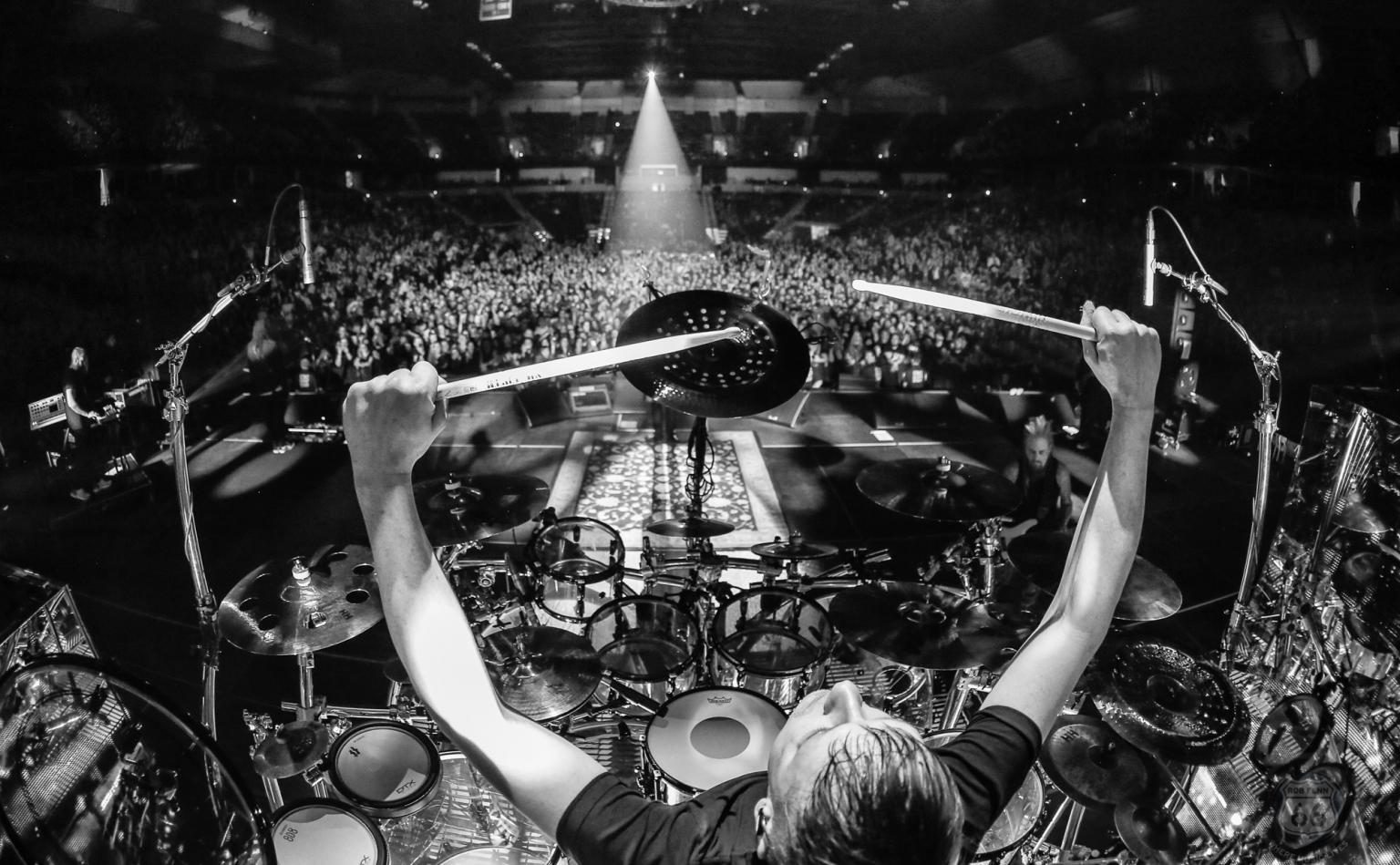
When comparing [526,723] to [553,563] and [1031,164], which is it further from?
[1031,164]

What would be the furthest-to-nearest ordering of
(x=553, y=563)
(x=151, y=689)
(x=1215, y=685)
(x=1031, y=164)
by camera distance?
1. (x=1031, y=164)
2. (x=553, y=563)
3. (x=1215, y=685)
4. (x=151, y=689)

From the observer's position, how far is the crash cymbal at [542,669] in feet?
8.86

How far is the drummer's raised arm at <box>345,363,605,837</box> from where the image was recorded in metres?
1.03

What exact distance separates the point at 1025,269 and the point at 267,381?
4.06 meters

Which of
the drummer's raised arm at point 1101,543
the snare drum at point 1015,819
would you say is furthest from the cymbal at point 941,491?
the drummer's raised arm at point 1101,543

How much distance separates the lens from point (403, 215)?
4160mm

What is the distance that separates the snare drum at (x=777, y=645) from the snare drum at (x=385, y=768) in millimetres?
1149

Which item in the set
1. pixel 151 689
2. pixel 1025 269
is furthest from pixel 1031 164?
pixel 151 689

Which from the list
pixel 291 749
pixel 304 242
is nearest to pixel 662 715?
pixel 291 749

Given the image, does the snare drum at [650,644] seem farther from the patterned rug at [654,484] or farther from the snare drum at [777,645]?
the patterned rug at [654,484]

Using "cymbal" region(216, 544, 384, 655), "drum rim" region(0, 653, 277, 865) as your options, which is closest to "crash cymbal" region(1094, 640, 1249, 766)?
"drum rim" region(0, 653, 277, 865)

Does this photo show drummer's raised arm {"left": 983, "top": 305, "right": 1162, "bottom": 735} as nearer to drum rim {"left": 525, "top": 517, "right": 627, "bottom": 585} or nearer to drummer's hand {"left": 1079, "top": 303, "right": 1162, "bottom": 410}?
drummer's hand {"left": 1079, "top": 303, "right": 1162, "bottom": 410}

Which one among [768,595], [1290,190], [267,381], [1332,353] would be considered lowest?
[768,595]

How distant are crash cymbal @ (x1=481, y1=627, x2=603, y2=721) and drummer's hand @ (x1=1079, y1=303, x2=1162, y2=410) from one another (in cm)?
206
